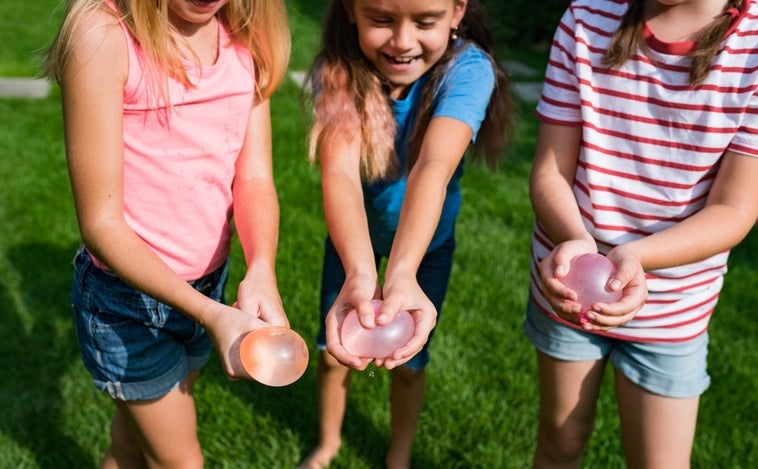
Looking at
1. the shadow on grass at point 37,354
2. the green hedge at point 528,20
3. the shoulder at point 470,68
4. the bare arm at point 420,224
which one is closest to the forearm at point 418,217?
the bare arm at point 420,224

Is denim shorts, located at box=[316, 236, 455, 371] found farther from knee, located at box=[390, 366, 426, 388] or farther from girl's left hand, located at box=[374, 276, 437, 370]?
girl's left hand, located at box=[374, 276, 437, 370]

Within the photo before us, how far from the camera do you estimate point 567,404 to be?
2283mm

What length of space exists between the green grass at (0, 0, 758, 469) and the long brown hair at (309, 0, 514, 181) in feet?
2.78

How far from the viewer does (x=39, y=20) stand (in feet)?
37.6

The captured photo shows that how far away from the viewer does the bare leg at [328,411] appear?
289 cm

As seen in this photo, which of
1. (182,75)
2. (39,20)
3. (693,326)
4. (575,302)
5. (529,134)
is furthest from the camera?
(39,20)

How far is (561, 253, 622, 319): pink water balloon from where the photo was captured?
1761 mm

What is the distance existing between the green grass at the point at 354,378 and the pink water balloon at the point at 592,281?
1259 mm

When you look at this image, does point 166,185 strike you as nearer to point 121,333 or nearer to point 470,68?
point 121,333

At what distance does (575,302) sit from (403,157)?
0.79 m

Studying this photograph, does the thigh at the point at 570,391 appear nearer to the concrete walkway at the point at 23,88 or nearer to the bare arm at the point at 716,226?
the bare arm at the point at 716,226

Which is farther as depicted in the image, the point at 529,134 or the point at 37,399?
the point at 529,134

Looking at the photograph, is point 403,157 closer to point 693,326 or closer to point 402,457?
point 693,326

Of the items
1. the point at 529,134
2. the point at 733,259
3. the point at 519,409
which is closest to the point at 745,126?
the point at 519,409
